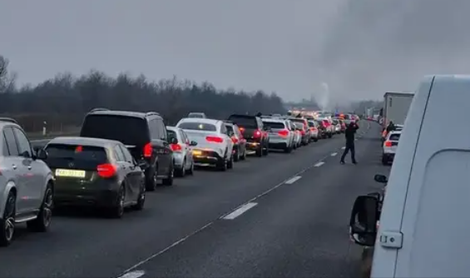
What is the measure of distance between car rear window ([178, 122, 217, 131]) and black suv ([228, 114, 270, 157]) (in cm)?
1063

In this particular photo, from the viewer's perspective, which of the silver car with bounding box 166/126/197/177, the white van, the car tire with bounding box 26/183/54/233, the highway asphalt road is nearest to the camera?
the white van

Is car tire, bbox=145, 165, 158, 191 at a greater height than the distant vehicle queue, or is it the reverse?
the distant vehicle queue

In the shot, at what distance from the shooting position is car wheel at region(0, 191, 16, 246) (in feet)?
43.3

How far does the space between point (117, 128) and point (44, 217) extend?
818cm

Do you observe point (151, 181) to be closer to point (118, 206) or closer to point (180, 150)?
point (180, 150)

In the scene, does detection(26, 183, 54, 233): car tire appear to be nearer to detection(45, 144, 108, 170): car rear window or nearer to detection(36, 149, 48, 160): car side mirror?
detection(36, 149, 48, 160): car side mirror

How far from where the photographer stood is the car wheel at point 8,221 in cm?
1319

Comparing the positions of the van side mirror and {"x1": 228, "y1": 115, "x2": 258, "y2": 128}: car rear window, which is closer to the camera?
the van side mirror

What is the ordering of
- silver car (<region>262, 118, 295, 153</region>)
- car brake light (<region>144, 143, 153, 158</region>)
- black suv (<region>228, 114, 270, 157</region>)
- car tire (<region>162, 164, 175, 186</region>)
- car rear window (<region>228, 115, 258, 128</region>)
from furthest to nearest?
silver car (<region>262, 118, 295, 153</region>), car rear window (<region>228, 115, 258, 128</region>), black suv (<region>228, 114, 270, 157</region>), car tire (<region>162, 164, 175, 186</region>), car brake light (<region>144, 143, 153, 158</region>)

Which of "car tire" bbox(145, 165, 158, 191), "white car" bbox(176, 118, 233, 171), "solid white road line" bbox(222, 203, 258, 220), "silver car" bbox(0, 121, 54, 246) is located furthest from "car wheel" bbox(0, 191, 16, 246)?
"white car" bbox(176, 118, 233, 171)

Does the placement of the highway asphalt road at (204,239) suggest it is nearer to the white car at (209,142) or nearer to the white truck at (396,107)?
the white car at (209,142)

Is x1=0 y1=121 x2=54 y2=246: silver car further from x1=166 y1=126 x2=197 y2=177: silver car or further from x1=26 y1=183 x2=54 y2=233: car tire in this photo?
x1=166 y1=126 x2=197 y2=177: silver car

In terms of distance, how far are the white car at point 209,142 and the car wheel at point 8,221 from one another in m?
21.3

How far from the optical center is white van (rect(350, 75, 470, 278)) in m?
4.15
